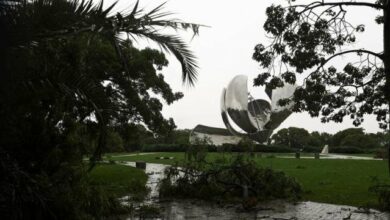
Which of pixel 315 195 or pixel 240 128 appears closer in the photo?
pixel 315 195

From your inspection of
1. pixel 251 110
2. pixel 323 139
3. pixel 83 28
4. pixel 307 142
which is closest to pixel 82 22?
pixel 83 28

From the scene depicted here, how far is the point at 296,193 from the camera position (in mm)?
11445

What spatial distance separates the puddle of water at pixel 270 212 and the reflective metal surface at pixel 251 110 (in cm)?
3880

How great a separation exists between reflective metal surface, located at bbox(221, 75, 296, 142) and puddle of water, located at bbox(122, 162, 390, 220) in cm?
3880

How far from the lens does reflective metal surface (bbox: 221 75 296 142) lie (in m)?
49.4

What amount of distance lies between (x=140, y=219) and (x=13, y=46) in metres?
4.36

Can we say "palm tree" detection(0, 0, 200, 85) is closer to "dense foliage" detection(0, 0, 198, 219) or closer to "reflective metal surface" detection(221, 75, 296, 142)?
"dense foliage" detection(0, 0, 198, 219)

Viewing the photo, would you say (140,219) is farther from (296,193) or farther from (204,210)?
(296,193)

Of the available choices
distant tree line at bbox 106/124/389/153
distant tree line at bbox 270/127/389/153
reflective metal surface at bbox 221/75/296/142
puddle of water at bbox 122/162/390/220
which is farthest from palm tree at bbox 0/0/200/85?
distant tree line at bbox 270/127/389/153

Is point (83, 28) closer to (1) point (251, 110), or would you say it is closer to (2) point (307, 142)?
(1) point (251, 110)

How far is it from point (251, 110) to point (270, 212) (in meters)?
44.4

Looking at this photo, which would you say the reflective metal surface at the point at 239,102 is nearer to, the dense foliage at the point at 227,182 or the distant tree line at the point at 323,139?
the distant tree line at the point at 323,139

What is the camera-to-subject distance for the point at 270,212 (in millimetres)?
9242

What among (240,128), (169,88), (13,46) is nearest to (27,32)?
(13,46)
